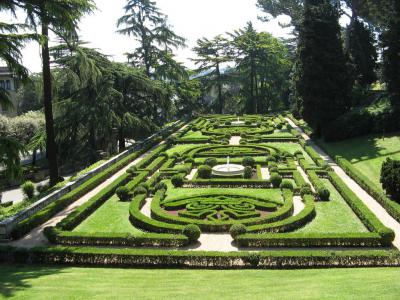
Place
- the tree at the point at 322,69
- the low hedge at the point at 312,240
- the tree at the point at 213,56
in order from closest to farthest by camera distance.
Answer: the low hedge at the point at 312,240, the tree at the point at 322,69, the tree at the point at 213,56

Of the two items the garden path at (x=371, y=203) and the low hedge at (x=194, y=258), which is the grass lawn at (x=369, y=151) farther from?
the low hedge at (x=194, y=258)

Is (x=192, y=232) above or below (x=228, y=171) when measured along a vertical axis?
below

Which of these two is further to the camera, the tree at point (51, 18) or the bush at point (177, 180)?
the bush at point (177, 180)

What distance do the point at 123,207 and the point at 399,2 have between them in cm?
2406

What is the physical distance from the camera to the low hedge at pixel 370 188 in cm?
1780

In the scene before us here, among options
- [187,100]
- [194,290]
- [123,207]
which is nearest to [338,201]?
[123,207]

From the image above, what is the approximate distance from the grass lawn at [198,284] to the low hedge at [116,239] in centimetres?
195

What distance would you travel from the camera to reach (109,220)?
1861 cm

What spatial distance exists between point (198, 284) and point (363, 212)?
9060 mm

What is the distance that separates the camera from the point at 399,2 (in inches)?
1171

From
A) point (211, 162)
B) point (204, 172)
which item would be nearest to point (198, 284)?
point (204, 172)

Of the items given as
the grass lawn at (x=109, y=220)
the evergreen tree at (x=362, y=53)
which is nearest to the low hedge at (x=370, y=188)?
the grass lawn at (x=109, y=220)

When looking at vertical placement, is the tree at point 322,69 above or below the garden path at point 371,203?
above

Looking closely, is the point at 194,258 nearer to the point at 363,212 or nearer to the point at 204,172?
the point at 363,212
